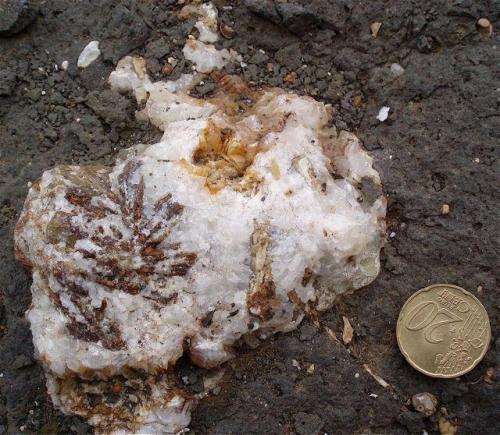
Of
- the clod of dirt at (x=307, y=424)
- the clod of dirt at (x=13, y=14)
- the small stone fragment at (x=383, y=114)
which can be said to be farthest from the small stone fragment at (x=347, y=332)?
the clod of dirt at (x=13, y=14)

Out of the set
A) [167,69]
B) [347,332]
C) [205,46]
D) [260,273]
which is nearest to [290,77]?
[205,46]

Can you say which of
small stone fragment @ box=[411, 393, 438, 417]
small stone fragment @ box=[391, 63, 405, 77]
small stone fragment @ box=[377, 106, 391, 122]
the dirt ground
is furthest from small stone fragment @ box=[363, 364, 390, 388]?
small stone fragment @ box=[391, 63, 405, 77]

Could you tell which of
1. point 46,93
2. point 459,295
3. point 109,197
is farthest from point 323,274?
point 46,93

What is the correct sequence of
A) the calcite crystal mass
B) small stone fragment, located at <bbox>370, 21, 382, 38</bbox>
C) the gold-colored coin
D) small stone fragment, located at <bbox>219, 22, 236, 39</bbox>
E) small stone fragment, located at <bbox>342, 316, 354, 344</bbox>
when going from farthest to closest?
small stone fragment, located at <bbox>219, 22, 236, 39</bbox>, small stone fragment, located at <bbox>370, 21, 382, 38</bbox>, small stone fragment, located at <bbox>342, 316, 354, 344</bbox>, the gold-colored coin, the calcite crystal mass

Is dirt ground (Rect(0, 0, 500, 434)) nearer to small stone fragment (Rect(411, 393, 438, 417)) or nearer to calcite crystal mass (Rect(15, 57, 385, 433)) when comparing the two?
small stone fragment (Rect(411, 393, 438, 417))

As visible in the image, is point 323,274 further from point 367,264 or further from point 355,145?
point 355,145

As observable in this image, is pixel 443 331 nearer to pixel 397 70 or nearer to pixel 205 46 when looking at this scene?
pixel 397 70

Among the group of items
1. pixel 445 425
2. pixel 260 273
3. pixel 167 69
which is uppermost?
pixel 167 69

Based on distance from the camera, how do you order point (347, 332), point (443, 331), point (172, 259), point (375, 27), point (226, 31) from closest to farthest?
1. point (172, 259)
2. point (443, 331)
3. point (347, 332)
4. point (375, 27)
5. point (226, 31)
